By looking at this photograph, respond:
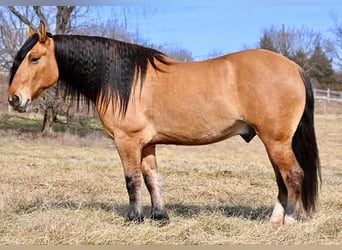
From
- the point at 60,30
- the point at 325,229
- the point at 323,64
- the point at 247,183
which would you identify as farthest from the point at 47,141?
the point at 323,64

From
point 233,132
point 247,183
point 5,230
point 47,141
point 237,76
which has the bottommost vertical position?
point 47,141

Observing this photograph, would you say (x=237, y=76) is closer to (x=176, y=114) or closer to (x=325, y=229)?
(x=176, y=114)

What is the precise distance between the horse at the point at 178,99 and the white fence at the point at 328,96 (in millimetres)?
27329

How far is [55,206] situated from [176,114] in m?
2.09

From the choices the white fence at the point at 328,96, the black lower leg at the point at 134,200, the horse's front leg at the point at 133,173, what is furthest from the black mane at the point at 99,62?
the white fence at the point at 328,96

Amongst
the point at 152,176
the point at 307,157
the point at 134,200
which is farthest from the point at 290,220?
the point at 134,200

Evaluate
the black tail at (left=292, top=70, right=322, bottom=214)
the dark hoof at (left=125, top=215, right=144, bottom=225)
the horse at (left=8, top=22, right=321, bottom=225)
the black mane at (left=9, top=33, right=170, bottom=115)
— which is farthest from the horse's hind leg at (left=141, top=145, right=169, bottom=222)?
the black tail at (left=292, top=70, right=322, bottom=214)

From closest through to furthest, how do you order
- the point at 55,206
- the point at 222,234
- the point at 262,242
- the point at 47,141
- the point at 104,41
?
the point at 262,242 → the point at 222,234 → the point at 104,41 → the point at 55,206 → the point at 47,141

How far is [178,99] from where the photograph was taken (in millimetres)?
4535

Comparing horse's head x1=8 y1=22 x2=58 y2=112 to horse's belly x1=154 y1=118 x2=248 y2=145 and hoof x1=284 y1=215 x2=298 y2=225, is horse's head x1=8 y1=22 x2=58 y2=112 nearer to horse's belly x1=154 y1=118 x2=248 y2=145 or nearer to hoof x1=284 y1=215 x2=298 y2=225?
horse's belly x1=154 y1=118 x2=248 y2=145

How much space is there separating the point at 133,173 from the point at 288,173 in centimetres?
165

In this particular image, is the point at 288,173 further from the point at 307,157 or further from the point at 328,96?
the point at 328,96

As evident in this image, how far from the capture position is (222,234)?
14.2 feet

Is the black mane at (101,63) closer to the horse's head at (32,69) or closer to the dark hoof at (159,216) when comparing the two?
the horse's head at (32,69)
